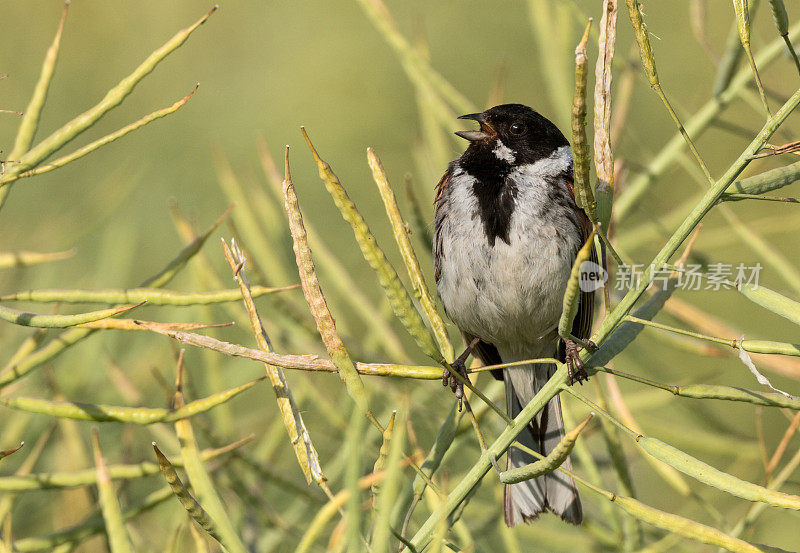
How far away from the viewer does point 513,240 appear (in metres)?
2.94

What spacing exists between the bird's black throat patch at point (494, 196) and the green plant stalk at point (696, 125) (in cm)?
36

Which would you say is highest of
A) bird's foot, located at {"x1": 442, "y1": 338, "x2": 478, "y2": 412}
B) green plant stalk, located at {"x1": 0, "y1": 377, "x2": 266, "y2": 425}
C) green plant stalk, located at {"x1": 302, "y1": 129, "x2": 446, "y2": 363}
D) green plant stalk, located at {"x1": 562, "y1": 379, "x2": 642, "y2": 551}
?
green plant stalk, located at {"x1": 302, "y1": 129, "x2": 446, "y2": 363}

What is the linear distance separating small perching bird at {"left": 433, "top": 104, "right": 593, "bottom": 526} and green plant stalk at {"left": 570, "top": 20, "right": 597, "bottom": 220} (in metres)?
1.46

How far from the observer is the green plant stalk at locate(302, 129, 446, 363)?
4.59 feet

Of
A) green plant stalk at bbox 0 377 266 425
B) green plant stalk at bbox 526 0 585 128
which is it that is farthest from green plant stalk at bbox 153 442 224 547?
green plant stalk at bbox 526 0 585 128

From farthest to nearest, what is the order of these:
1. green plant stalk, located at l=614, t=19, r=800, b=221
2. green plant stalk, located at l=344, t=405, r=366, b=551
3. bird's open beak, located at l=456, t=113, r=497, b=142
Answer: bird's open beak, located at l=456, t=113, r=497, b=142, green plant stalk, located at l=614, t=19, r=800, b=221, green plant stalk, located at l=344, t=405, r=366, b=551

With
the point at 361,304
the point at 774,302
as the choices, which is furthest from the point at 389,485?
the point at 361,304

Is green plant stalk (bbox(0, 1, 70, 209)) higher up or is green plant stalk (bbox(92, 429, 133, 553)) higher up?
green plant stalk (bbox(0, 1, 70, 209))

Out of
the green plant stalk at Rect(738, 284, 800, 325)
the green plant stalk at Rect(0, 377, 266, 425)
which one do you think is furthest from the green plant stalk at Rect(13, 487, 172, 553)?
the green plant stalk at Rect(738, 284, 800, 325)

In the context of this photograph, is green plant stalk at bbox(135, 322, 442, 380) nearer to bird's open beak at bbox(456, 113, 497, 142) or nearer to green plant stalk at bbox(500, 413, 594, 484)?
green plant stalk at bbox(500, 413, 594, 484)

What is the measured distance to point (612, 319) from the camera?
147cm

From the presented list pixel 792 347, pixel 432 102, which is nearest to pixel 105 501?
pixel 792 347

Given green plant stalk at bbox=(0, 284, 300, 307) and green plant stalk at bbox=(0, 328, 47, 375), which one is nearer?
green plant stalk at bbox=(0, 284, 300, 307)

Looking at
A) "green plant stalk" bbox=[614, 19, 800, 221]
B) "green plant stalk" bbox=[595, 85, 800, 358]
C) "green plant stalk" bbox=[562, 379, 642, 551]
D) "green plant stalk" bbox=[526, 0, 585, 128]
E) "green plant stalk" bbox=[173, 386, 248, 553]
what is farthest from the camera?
"green plant stalk" bbox=[526, 0, 585, 128]
